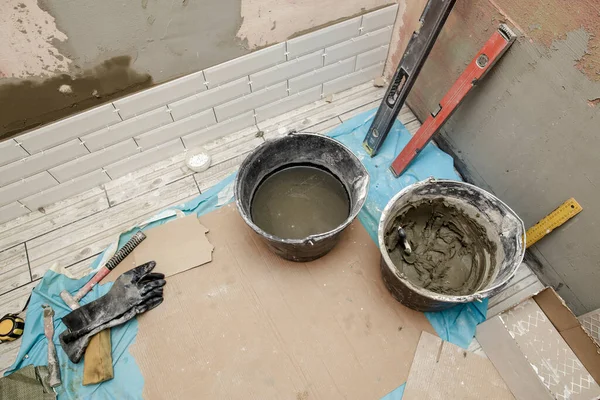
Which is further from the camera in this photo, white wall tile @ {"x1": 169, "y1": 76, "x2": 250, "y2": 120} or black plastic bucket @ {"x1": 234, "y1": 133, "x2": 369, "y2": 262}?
white wall tile @ {"x1": 169, "y1": 76, "x2": 250, "y2": 120}

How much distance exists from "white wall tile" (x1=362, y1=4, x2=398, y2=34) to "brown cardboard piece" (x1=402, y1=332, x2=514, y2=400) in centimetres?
150

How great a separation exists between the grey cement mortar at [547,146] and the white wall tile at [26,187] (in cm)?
199

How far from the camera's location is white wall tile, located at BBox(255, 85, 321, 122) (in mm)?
2133

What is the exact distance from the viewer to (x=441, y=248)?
1769 millimetres

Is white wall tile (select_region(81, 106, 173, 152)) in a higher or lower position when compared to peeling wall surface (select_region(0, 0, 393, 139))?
lower

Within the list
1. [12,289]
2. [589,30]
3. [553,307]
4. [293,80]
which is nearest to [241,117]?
[293,80]

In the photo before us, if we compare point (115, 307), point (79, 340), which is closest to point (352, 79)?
point (115, 307)

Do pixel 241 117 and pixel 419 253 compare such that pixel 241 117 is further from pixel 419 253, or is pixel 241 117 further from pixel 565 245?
pixel 565 245

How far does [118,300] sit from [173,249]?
1.04 ft

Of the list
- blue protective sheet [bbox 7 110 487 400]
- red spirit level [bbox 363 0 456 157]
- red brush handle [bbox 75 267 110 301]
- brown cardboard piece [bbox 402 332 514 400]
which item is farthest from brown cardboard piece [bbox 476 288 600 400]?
red brush handle [bbox 75 267 110 301]

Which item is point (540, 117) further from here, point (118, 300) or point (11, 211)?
point (11, 211)

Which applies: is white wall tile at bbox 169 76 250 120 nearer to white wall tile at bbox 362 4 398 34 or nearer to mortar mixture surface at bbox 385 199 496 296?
white wall tile at bbox 362 4 398 34

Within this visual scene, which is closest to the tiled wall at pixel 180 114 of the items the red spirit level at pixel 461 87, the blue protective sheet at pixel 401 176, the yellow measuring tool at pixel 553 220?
the blue protective sheet at pixel 401 176

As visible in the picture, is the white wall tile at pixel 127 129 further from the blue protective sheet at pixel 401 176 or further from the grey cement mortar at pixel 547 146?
the grey cement mortar at pixel 547 146
